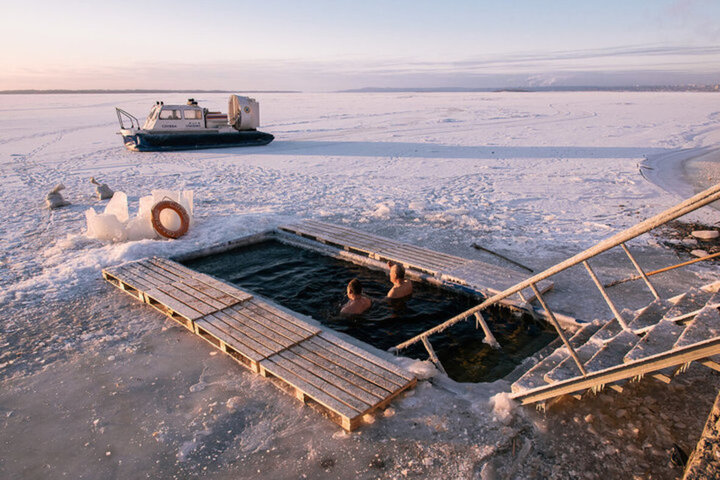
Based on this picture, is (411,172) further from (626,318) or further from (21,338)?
(21,338)

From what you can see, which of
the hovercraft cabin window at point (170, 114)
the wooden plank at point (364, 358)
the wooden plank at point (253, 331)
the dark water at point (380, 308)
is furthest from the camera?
the hovercraft cabin window at point (170, 114)

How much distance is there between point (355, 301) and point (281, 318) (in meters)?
1.10

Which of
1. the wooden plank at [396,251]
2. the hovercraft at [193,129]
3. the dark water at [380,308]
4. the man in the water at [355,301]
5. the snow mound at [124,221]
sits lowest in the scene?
the dark water at [380,308]

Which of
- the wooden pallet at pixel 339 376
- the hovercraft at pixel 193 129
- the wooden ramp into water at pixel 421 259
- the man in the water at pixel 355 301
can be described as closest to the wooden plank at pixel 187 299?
the wooden pallet at pixel 339 376

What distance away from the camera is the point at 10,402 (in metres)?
3.67

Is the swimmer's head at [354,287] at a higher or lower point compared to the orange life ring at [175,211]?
lower

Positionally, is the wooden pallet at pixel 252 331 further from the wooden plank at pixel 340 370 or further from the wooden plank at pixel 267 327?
the wooden plank at pixel 340 370

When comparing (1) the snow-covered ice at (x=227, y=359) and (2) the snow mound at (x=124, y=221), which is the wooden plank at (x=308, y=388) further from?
(2) the snow mound at (x=124, y=221)

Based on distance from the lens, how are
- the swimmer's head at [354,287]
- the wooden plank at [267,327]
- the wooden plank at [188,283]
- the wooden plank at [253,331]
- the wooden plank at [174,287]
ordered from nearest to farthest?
1. the wooden plank at [253,331]
2. the wooden plank at [267,327]
3. the wooden plank at [174,287]
4. the wooden plank at [188,283]
5. the swimmer's head at [354,287]

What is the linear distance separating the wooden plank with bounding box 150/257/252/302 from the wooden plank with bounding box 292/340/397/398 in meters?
1.31

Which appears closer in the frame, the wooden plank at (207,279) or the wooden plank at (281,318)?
the wooden plank at (281,318)

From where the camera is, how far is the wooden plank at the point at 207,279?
5215 millimetres

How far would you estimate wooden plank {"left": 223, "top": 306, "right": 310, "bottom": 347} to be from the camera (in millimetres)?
4262

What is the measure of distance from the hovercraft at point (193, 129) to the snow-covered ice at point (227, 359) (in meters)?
1.09
